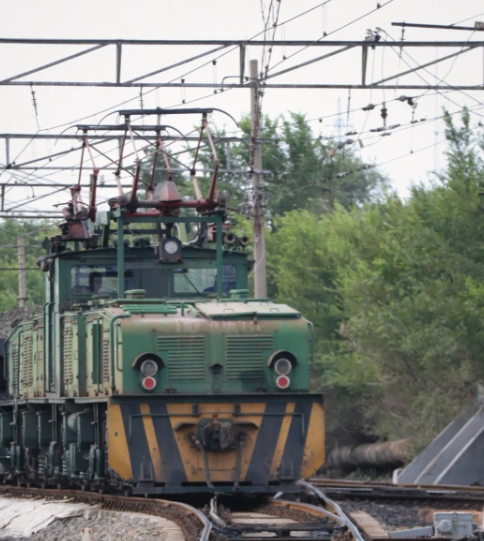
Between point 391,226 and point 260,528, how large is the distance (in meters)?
16.4

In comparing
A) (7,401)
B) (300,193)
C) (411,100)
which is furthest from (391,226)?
(300,193)

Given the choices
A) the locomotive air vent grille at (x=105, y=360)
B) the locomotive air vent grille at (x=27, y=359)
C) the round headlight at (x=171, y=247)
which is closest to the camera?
the locomotive air vent grille at (x=105, y=360)

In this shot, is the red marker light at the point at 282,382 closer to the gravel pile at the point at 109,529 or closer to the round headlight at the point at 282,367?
the round headlight at the point at 282,367

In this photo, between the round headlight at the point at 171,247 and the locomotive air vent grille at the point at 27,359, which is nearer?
the round headlight at the point at 171,247

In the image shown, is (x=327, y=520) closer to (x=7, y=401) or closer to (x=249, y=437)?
(x=249, y=437)

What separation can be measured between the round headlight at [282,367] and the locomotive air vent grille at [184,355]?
770 millimetres

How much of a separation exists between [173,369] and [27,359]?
15.2ft

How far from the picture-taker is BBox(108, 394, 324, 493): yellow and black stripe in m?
11.2

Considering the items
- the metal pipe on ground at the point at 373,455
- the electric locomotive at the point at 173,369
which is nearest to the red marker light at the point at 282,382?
the electric locomotive at the point at 173,369

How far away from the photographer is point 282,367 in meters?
11.7

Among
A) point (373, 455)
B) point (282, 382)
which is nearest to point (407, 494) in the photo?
point (282, 382)

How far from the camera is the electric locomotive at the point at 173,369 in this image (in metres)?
11.3

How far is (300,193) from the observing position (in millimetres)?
47688

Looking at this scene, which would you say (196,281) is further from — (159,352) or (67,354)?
(159,352)
